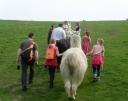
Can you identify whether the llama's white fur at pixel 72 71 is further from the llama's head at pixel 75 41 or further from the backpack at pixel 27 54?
the backpack at pixel 27 54

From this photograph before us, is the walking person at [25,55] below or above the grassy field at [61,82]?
above

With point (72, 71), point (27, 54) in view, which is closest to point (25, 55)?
point (27, 54)

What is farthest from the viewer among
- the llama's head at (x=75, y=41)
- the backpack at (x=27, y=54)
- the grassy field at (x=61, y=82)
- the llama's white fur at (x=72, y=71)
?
the llama's head at (x=75, y=41)

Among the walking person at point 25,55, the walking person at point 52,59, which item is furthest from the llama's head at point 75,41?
the walking person at point 25,55

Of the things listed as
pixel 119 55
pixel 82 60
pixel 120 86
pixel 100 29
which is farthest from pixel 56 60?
pixel 100 29

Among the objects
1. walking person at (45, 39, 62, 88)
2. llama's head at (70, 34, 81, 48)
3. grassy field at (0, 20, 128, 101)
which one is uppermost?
llama's head at (70, 34, 81, 48)

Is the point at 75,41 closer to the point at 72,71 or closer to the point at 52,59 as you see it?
the point at 52,59

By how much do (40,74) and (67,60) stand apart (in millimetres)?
4708

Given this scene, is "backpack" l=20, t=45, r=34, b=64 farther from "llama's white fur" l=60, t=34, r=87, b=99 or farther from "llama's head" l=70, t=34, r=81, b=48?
"llama's white fur" l=60, t=34, r=87, b=99

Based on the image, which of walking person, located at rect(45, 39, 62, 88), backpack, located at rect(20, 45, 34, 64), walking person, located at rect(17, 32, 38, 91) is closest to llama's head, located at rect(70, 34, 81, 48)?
walking person, located at rect(45, 39, 62, 88)

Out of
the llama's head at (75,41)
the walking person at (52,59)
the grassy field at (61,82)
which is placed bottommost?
the grassy field at (61,82)

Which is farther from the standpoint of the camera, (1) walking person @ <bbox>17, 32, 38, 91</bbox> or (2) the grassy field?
(1) walking person @ <bbox>17, 32, 38, 91</bbox>

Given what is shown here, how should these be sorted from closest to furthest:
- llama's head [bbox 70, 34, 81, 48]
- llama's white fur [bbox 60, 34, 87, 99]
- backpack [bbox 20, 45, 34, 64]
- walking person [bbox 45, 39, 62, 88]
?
llama's white fur [bbox 60, 34, 87, 99]
backpack [bbox 20, 45, 34, 64]
walking person [bbox 45, 39, 62, 88]
llama's head [bbox 70, 34, 81, 48]

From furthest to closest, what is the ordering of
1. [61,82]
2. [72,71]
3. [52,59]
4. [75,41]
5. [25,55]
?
[61,82], [75,41], [52,59], [25,55], [72,71]
